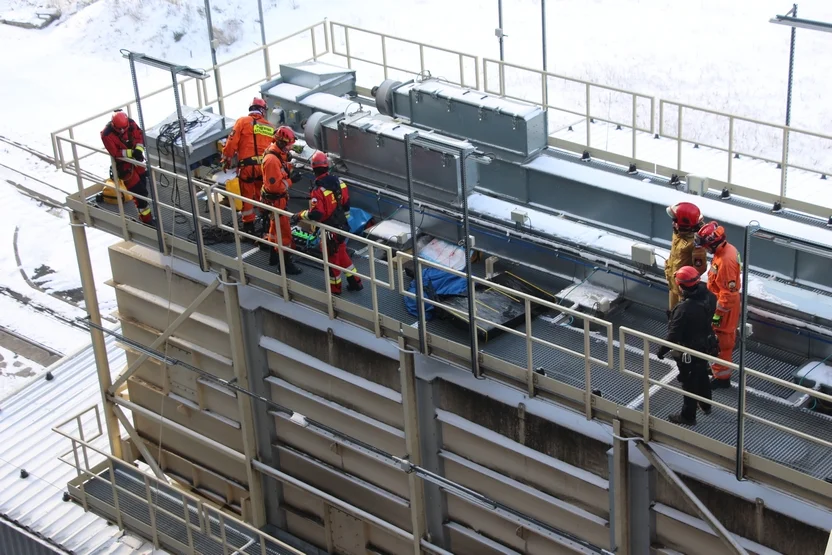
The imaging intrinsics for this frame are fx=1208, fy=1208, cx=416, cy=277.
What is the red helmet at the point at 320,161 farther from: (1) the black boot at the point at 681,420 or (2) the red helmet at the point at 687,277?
(1) the black boot at the point at 681,420

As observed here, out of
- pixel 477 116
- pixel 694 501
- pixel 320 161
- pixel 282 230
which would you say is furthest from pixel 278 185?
pixel 694 501

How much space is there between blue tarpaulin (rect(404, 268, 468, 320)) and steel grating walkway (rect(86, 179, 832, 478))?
17 centimetres

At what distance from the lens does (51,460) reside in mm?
17484

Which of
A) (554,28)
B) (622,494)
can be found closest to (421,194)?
(622,494)

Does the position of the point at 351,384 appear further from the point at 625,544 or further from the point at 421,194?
the point at 625,544

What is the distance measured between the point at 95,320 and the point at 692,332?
28.4 feet

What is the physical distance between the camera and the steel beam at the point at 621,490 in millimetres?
11406

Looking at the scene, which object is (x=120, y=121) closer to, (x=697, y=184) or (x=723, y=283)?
(x=697, y=184)

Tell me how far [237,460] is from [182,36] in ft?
68.1

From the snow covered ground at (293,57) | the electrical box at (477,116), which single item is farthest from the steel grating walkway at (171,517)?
the snow covered ground at (293,57)

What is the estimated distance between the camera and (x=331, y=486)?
14.7 meters

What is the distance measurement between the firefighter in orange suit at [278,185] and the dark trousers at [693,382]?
16.2ft

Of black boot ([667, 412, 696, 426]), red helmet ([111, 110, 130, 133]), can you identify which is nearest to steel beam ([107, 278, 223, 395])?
red helmet ([111, 110, 130, 133])

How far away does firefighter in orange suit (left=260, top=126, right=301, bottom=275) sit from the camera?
13.8 m
